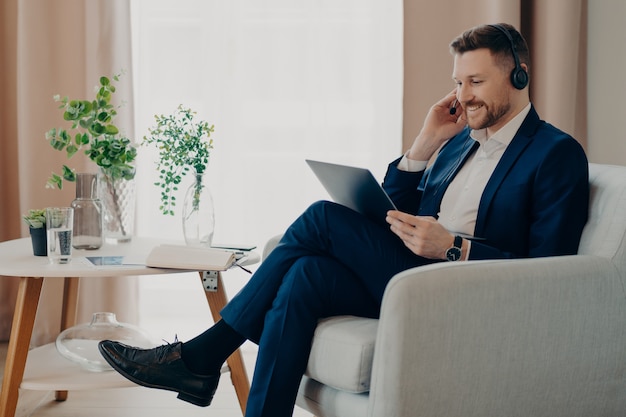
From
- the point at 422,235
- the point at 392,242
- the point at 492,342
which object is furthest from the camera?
the point at 392,242

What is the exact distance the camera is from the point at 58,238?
A: 6.73ft

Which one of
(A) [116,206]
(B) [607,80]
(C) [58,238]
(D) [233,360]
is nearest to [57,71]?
(A) [116,206]

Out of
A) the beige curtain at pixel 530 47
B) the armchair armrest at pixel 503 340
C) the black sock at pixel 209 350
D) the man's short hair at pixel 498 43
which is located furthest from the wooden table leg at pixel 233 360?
the beige curtain at pixel 530 47

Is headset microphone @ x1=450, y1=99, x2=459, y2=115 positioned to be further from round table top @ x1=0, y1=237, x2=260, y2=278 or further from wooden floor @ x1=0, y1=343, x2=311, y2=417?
wooden floor @ x1=0, y1=343, x2=311, y2=417

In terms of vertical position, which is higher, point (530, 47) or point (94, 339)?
point (530, 47)

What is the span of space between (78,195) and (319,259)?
89 centimetres

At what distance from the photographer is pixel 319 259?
1.82 m

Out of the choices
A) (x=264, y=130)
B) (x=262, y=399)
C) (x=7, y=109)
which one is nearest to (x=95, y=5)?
(x=7, y=109)

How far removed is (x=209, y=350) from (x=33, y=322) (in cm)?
53

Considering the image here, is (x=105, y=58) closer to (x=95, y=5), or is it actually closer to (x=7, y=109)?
(x=95, y=5)

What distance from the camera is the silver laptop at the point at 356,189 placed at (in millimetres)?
1751

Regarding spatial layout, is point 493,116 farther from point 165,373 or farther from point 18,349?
point 18,349

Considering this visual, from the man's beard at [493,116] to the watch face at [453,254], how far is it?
1.19 feet

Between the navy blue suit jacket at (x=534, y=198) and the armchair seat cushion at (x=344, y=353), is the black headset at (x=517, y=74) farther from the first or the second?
the armchair seat cushion at (x=344, y=353)
